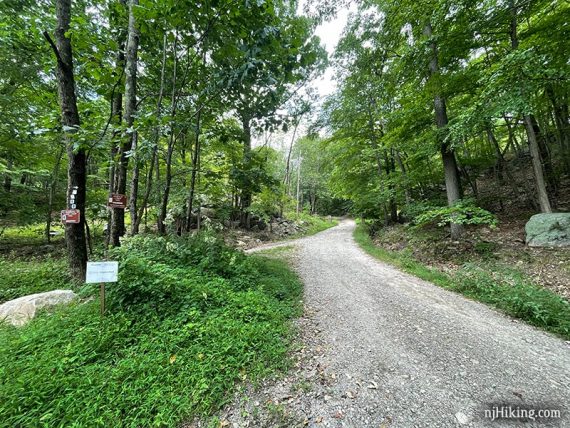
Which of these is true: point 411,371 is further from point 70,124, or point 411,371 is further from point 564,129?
point 564,129

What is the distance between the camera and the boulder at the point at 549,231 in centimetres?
526

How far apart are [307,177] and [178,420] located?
28173 mm

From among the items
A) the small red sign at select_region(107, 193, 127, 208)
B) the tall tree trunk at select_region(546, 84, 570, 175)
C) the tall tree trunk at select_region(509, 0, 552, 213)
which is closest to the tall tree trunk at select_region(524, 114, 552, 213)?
the tall tree trunk at select_region(509, 0, 552, 213)

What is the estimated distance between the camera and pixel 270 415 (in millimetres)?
2039

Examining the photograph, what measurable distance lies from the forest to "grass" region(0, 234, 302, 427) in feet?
0.06

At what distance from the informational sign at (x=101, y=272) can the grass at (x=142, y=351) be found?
0.33 meters

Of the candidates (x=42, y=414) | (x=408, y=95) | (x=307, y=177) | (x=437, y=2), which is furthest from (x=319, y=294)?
(x=307, y=177)

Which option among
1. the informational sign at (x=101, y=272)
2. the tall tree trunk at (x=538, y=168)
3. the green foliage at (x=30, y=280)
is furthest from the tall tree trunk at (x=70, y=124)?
the tall tree trunk at (x=538, y=168)

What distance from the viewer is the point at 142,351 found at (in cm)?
248

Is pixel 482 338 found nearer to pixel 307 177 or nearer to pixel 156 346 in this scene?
pixel 156 346

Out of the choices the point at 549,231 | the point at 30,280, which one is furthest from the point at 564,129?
the point at 30,280

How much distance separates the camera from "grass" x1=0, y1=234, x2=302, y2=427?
6.15 feet

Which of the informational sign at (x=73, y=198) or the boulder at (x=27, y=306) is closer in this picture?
the boulder at (x=27, y=306)

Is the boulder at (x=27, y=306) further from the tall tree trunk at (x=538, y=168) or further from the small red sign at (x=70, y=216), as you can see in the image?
the tall tree trunk at (x=538, y=168)
